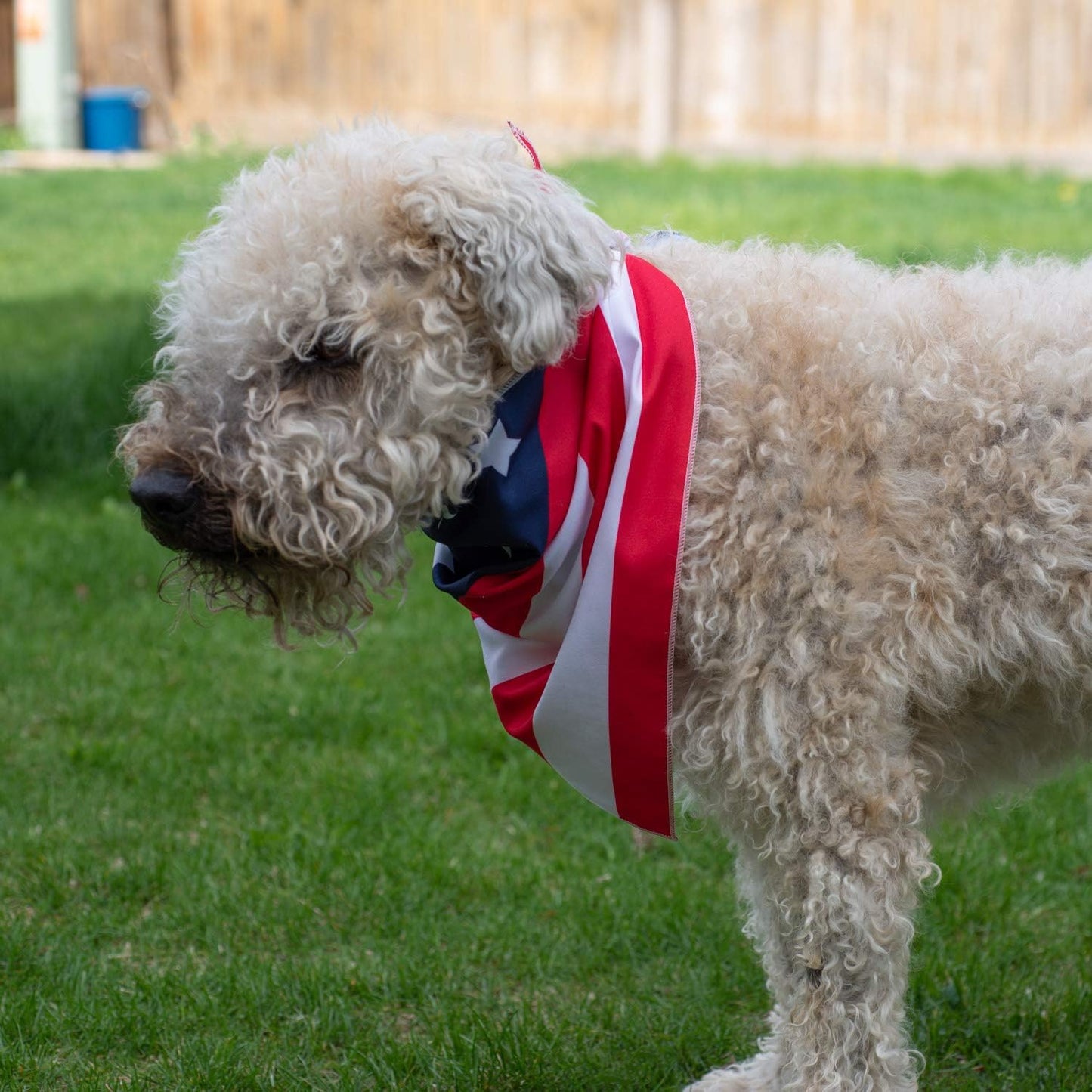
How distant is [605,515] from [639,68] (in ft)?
49.8

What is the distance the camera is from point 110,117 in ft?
54.7

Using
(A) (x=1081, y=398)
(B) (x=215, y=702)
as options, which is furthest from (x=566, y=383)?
(B) (x=215, y=702)

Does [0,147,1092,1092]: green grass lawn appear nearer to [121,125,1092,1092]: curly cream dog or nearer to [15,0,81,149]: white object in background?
[121,125,1092,1092]: curly cream dog

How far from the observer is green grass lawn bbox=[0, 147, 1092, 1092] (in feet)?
10.6

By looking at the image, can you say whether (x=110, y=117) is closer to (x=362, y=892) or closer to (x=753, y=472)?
(x=362, y=892)

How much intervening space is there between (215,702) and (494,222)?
3.12 meters

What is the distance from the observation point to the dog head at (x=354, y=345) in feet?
7.58

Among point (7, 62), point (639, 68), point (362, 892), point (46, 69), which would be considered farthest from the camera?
point (7, 62)

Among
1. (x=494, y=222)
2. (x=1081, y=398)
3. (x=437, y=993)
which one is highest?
(x=494, y=222)

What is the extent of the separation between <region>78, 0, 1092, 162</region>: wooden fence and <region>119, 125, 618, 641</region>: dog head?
14124 mm

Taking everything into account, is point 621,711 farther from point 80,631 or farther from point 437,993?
point 80,631

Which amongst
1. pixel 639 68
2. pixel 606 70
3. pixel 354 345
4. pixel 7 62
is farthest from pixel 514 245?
pixel 7 62

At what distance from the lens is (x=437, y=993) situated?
3484 mm

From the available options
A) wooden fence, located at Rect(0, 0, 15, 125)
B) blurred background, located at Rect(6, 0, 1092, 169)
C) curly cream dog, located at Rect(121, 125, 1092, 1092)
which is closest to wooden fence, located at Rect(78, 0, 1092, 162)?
blurred background, located at Rect(6, 0, 1092, 169)
